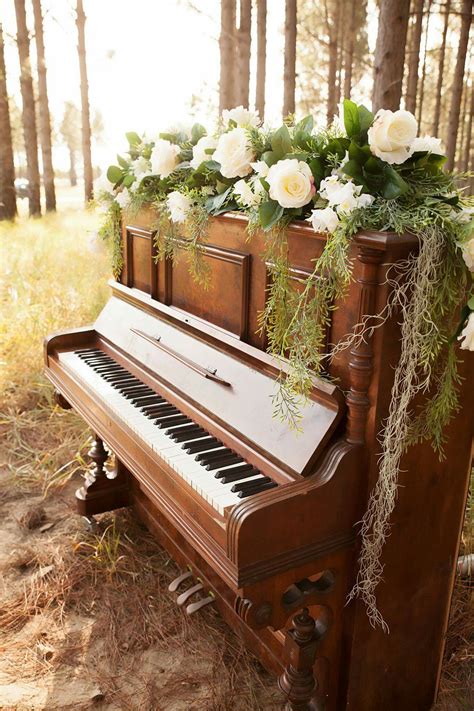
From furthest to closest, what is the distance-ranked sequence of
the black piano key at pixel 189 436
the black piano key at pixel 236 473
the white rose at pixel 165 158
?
the white rose at pixel 165 158, the black piano key at pixel 189 436, the black piano key at pixel 236 473

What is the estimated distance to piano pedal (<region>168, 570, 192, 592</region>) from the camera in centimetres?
311

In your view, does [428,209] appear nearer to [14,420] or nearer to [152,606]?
[152,606]

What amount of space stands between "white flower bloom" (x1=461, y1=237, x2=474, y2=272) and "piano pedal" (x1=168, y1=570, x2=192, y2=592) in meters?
2.18

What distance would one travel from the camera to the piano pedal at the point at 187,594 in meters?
2.95

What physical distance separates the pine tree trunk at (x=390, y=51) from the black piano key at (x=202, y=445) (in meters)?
4.06

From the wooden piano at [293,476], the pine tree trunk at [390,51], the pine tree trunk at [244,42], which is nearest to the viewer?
the wooden piano at [293,476]

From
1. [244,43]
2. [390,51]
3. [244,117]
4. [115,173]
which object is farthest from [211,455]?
[244,43]

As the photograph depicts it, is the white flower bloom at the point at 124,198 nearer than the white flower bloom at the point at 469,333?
No

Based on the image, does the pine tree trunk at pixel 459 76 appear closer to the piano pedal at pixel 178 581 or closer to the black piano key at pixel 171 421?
the piano pedal at pixel 178 581

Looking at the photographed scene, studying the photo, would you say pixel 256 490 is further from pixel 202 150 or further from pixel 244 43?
pixel 244 43

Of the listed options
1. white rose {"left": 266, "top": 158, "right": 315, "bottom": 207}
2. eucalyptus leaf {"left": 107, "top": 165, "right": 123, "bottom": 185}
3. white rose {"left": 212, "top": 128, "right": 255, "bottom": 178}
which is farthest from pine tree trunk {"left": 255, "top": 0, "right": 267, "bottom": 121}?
white rose {"left": 266, "top": 158, "right": 315, "bottom": 207}

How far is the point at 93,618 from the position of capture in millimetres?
3127

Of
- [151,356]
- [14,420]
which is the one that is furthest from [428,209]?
[14,420]

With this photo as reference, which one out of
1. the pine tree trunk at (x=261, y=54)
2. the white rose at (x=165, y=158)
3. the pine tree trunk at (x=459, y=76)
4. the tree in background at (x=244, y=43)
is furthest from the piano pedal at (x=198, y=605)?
the pine tree trunk at (x=459, y=76)
